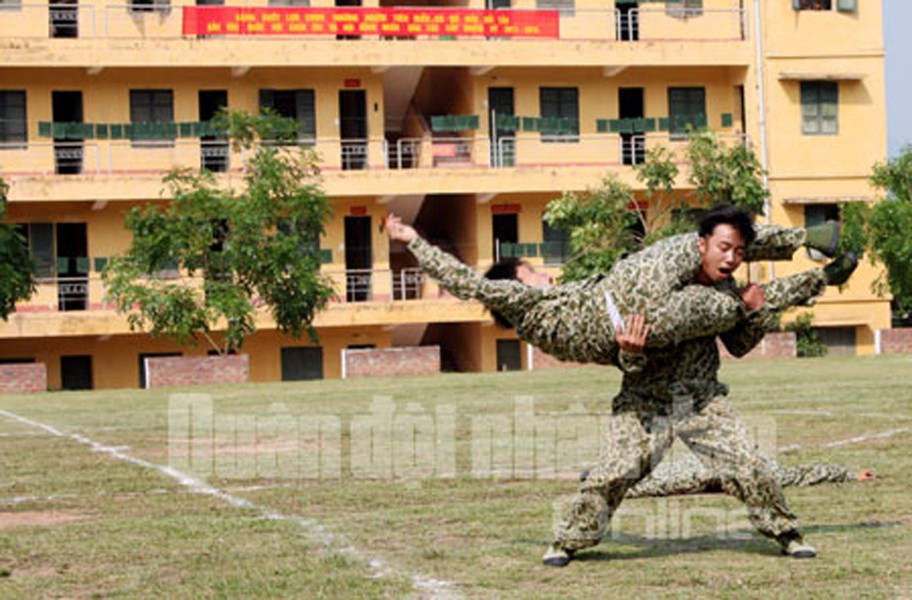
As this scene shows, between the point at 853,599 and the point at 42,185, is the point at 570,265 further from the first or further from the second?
the point at 853,599

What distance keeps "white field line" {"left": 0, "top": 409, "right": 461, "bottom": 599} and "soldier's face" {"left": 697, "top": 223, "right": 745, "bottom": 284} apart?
2052 millimetres

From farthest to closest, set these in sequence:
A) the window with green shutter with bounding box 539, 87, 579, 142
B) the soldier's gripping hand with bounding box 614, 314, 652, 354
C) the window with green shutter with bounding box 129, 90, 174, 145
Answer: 1. the window with green shutter with bounding box 539, 87, 579, 142
2. the window with green shutter with bounding box 129, 90, 174, 145
3. the soldier's gripping hand with bounding box 614, 314, 652, 354

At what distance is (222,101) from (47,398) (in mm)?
18234

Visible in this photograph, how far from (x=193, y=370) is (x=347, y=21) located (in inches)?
534

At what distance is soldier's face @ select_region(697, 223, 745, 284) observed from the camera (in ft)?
27.3

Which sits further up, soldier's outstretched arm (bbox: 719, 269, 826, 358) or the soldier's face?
the soldier's face

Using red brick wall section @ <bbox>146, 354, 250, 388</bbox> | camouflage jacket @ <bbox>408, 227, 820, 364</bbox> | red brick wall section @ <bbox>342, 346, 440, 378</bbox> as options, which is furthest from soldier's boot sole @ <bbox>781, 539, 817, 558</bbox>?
red brick wall section @ <bbox>342, 346, 440, 378</bbox>

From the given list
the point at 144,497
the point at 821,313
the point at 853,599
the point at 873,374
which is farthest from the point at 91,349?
the point at 853,599

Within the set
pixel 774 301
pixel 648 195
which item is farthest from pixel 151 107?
pixel 774 301

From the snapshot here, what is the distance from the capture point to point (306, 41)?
4688 cm

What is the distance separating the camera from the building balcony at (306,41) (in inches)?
1807

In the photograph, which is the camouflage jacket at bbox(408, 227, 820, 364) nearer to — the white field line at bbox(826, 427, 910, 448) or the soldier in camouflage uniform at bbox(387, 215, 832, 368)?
the soldier in camouflage uniform at bbox(387, 215, 832, 368)

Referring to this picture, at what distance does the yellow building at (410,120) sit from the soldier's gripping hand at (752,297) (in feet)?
119

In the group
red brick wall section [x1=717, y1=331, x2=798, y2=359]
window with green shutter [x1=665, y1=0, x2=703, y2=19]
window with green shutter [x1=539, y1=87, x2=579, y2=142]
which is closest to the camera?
red brick wall section [x1=717, y1=331, x2=798, y2=359]
